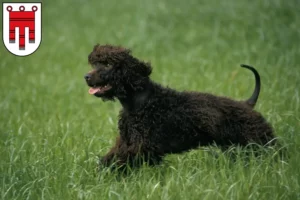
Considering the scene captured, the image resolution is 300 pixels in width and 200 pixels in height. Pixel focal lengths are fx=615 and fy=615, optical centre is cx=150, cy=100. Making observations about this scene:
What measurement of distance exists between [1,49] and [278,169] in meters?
9.48

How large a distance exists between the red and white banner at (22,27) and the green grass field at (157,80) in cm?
96

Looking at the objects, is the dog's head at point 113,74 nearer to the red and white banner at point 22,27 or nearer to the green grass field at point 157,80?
the green grass field at point 157,80

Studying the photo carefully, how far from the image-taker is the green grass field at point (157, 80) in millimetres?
4828

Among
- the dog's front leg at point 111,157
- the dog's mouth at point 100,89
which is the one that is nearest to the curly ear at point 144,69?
the dog's mouth at point 100,89

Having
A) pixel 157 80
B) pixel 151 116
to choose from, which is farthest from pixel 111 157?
pixel 157 80

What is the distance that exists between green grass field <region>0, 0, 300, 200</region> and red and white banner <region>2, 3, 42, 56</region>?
3.16 ft

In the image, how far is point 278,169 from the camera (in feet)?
16.4

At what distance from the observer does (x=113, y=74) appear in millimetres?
5137

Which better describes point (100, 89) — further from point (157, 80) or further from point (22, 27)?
point (157, 80)

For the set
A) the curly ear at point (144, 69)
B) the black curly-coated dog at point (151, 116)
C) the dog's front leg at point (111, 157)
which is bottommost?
the dog's front leg at point (111, 157)

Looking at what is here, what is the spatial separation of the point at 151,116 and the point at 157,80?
4761mm

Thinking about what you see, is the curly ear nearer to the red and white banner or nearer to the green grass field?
the green grass field

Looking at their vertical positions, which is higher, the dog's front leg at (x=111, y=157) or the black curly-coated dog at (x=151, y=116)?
the black curly-coated dog at (x=151, y=116)

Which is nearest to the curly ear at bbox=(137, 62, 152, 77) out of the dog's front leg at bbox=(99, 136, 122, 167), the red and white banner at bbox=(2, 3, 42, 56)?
the dog's front leg at bbox=(99, 136, 122, 167)
